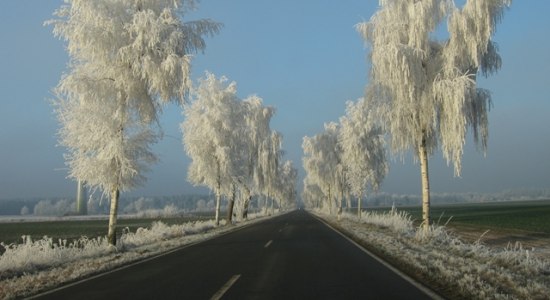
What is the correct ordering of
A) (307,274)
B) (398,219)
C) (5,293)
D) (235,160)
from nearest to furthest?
(5,293) → (307,274) → (398,219) → (235,160)

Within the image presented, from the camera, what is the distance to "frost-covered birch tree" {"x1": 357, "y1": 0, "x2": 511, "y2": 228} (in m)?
15.3

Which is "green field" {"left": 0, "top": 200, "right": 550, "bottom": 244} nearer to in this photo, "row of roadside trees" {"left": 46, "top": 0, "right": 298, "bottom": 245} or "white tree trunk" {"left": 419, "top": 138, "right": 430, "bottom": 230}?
"white tree trunk" {"left": 419, "top": 138, "right": 430, "bottom": 230}

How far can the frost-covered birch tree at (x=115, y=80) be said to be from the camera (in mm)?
15789

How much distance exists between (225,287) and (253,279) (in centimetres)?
112

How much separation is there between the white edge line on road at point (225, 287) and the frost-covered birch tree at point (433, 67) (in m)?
9.71

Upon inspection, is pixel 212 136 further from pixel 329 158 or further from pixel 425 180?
pixel 425 180

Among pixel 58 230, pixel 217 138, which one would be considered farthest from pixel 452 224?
pixel 58 230

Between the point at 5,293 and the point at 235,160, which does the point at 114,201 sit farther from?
the point at 235,160

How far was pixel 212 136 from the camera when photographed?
113 ft

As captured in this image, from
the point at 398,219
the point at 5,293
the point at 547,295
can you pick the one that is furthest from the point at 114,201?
the point at 398,219

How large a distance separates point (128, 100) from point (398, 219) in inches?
654

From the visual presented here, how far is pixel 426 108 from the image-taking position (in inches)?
662

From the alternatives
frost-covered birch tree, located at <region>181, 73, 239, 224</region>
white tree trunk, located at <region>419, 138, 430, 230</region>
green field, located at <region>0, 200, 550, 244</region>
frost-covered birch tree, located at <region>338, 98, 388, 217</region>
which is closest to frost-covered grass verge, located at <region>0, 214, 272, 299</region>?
white tree trunk, located at <region>419, 138, 430, 230</region>

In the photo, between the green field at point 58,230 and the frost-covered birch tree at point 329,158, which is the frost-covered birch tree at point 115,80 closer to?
the green field at point 58,230
